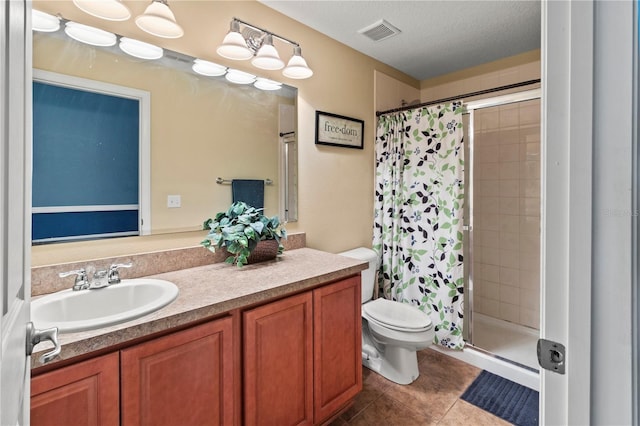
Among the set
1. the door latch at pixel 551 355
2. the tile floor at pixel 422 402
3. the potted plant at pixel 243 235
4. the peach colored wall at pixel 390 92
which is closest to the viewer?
the door latch at pixel 551 355

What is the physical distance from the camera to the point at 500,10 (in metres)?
1.94

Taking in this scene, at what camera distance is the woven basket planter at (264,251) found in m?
1.63

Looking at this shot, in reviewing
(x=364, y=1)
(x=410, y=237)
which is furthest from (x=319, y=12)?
(x=410, y=237)

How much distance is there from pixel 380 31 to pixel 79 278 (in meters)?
2.29

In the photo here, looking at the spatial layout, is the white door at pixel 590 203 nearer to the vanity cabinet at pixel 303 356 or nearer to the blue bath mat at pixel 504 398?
the vanity cabinet at pixel 303 356

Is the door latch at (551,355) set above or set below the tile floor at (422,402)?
above

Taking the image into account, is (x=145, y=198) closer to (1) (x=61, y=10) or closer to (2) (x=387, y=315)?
(1) (x=61, y=10)

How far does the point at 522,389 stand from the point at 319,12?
2732 mm

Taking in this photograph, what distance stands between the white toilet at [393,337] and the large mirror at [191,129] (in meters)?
0.94

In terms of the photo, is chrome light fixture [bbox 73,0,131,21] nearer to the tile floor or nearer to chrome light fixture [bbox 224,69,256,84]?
chrome light fixture [bbox 224,69,256,84]

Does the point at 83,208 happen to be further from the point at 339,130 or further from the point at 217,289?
the point at 339,130

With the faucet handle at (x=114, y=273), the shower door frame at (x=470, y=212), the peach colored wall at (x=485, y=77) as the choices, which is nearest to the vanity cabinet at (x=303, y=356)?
the faucet handle at (x=114, y=273)

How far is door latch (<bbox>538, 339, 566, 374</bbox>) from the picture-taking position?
0.53m

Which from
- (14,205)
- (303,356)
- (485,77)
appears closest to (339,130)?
(485,77)
